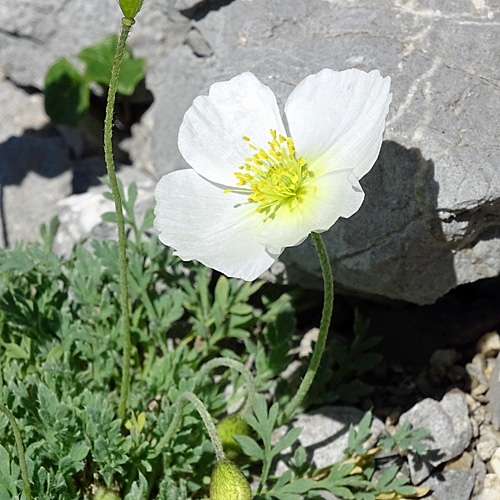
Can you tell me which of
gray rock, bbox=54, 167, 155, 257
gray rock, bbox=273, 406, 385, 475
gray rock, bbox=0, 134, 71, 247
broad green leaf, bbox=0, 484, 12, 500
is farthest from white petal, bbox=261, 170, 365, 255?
gray rock, bbox=0, 134, 71, 247

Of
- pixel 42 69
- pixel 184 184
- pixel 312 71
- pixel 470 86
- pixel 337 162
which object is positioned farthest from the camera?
pixel 42 69

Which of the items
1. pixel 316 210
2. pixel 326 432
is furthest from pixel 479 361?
pixel 316 210

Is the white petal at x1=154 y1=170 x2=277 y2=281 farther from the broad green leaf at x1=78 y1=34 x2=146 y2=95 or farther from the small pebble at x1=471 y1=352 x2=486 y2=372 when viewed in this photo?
the broad green leaf at x1=78 y1=34 x2=146 y2=95

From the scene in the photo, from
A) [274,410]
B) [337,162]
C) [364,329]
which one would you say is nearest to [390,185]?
[337,162]

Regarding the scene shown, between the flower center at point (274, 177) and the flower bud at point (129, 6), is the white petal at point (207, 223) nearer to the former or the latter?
the flower center at point (274, 177)

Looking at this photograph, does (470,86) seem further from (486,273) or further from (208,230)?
(208,230)
